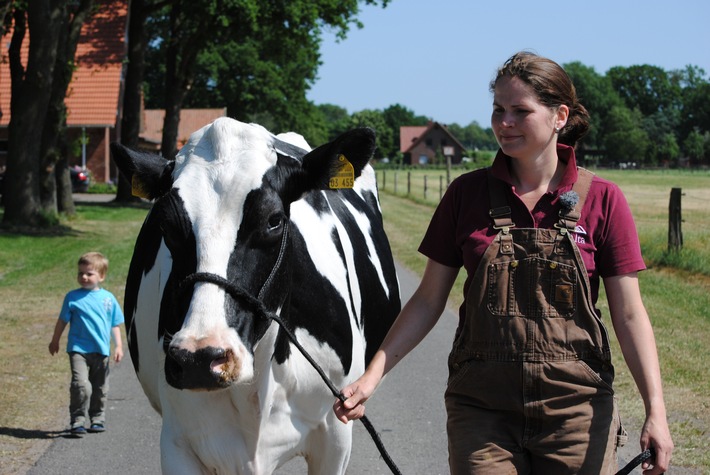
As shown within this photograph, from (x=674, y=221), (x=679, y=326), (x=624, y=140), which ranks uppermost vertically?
(x=624, y=140)

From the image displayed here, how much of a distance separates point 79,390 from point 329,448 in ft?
9.63

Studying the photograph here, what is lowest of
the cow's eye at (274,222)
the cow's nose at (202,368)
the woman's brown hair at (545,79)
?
the cow's nose at (202,368)

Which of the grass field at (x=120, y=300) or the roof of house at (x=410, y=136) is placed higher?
the roof of house at (x=410, y=136)

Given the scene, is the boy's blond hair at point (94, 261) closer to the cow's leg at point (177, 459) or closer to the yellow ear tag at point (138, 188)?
the yellow ear tag at point (138, 188)

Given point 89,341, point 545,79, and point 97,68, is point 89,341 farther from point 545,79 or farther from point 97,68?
point 97,68

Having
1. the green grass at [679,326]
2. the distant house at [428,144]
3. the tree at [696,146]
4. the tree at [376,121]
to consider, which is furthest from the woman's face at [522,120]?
the tree at [376,121]

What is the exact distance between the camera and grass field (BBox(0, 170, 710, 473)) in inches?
260

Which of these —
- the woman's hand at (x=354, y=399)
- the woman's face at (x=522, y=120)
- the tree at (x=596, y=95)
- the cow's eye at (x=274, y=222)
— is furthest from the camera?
the tree at (x=596, y=95)

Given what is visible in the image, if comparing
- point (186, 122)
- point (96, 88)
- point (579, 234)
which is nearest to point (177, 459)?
point (579, 234)

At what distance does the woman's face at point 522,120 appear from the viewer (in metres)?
3.21

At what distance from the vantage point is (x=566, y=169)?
Answer: 330cm

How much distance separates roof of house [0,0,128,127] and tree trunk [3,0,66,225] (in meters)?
12.3

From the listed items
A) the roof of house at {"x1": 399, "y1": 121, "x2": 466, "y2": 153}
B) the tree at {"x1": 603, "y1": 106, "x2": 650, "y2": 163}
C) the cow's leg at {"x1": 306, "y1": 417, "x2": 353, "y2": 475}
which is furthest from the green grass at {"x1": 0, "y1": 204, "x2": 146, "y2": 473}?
the roof of house at {"x1": 399, "y1": 121, "x2": 466, "y2": 153}

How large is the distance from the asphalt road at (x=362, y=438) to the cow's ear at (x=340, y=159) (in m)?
2.46
